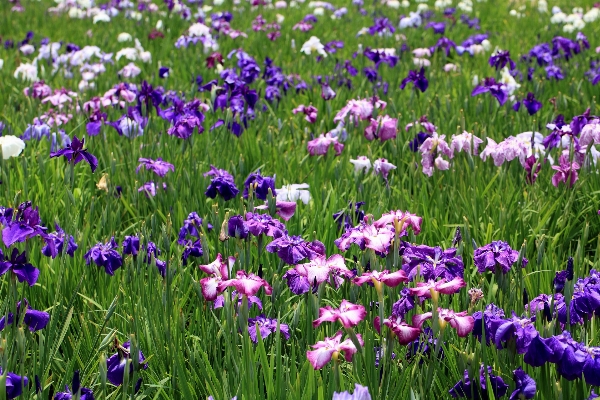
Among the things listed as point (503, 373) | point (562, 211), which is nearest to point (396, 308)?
point (503, 373)

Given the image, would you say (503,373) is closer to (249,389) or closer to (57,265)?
(249,389)

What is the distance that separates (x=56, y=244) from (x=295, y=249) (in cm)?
77

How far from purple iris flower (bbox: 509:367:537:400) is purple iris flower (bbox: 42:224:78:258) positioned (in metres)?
1.24

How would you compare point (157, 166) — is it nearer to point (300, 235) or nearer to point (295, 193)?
point (295, 193)

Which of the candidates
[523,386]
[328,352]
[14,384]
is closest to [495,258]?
[523,386]

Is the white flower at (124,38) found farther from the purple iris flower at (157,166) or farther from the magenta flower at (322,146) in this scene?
the purple iris flower at (157,166)

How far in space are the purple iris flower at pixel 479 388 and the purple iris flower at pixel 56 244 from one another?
1131 mm

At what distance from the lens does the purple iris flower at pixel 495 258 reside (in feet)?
5.84

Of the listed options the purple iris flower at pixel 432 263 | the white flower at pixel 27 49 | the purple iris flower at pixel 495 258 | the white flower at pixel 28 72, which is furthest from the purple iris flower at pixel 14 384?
the white flower at pixel 27 49

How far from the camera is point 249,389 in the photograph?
58.9 inches

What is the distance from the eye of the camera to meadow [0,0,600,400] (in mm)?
1557

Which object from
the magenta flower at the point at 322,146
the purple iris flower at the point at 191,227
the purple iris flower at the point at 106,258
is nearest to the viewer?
the purple iris flower at the point at 106,258

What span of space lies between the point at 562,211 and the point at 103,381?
81.3 inches

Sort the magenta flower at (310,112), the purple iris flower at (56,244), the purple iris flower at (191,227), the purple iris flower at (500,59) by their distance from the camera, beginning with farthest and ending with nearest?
1. the purple iris flower at (500,59)
2. the magenta flower at (310,112)
3. the purple iris flower at (191,227)
4. the purple iris flower at (56,244)
